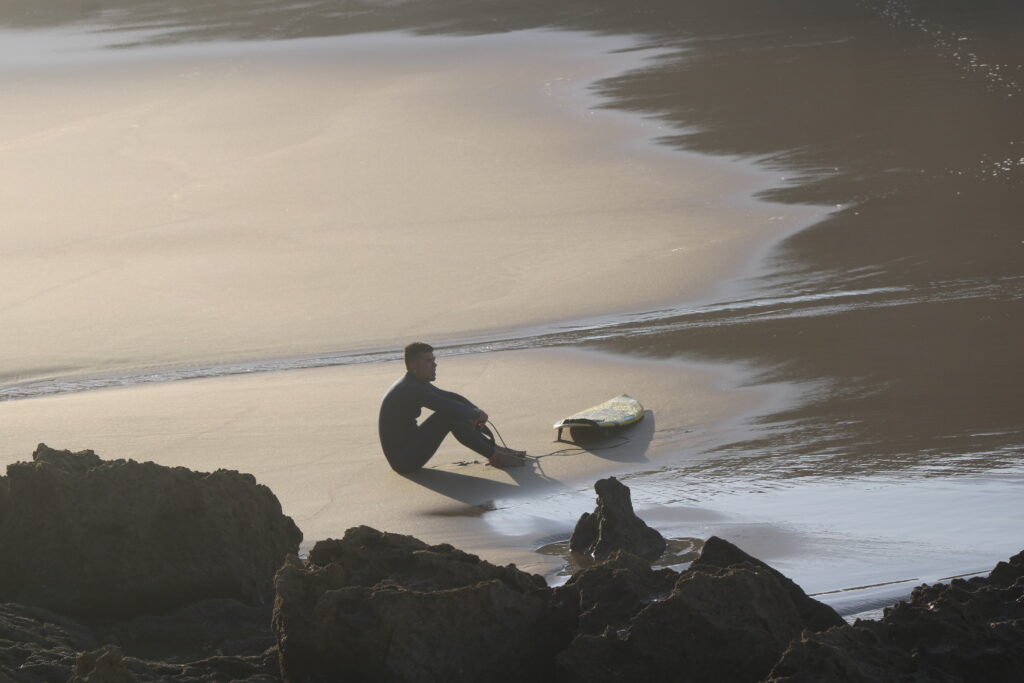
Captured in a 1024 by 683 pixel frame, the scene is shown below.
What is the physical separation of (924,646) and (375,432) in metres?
5.55

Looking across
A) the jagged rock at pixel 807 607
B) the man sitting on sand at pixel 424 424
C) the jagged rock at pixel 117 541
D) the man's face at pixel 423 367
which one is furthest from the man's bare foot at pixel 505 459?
the jagged rock at pixel 807 607

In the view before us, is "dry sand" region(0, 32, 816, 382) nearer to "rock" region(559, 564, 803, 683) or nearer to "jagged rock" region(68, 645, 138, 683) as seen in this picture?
"rock" region(559, 564, 803, 683)

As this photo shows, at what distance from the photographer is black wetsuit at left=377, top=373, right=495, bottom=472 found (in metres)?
8.98

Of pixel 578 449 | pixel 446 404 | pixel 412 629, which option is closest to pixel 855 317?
pixel 578 449

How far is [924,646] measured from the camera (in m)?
5.04

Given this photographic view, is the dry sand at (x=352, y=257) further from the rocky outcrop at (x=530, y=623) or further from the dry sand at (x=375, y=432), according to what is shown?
the rocky outcrop at (x=530, y=623)

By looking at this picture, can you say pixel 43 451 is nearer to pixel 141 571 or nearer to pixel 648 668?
pixel 141 571

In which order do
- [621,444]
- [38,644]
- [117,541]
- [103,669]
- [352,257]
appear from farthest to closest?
[352,257]
[621,444]
[117,541]
[38,644]
[103,669]

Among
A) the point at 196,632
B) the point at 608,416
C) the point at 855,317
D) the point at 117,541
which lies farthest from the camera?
the point at 855,317

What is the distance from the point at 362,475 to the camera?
361 inches

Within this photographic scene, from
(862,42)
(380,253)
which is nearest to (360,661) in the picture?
(380,253)

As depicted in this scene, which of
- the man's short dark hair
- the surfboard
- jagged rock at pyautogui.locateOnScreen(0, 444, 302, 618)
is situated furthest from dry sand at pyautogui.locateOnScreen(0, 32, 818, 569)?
jagged rock at pyautogui.locateOnScreen(0, 444, 302, 618)

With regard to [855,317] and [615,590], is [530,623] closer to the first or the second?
[615,590]

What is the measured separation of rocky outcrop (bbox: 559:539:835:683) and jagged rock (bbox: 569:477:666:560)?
187cm
